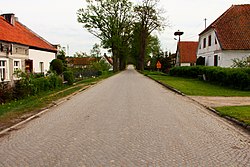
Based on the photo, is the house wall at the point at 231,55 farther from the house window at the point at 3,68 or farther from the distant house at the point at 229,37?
the house window at the point at 3,68

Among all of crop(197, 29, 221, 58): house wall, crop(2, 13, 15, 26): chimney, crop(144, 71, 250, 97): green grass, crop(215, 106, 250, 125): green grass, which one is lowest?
crop(215, 106, 250, 125): green grass

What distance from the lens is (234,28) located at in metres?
33.0

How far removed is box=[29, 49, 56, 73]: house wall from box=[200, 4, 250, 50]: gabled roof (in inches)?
839

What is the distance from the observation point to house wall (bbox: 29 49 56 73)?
104 ft

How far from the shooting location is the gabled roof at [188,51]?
186ft

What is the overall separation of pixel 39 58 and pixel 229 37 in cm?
2331

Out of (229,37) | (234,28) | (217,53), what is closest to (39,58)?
(217,53)

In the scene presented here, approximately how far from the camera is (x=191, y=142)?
20.0ft

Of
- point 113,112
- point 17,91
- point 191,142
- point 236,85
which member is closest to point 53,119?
point 113,112

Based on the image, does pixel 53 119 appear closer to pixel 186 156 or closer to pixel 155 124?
pixel 155 124

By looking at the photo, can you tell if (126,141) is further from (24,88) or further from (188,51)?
(188,51)

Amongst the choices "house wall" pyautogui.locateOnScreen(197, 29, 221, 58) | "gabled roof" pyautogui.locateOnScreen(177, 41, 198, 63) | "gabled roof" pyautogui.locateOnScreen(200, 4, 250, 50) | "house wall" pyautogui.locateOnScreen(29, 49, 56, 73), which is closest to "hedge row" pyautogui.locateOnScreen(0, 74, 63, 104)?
"house wall" pyautogui.locateOnScreen(29, 49, 56, 73)

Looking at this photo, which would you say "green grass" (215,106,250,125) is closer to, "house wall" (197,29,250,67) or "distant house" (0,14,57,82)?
"distant house" (0,14,57,82)

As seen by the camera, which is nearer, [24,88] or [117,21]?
[24,88]
